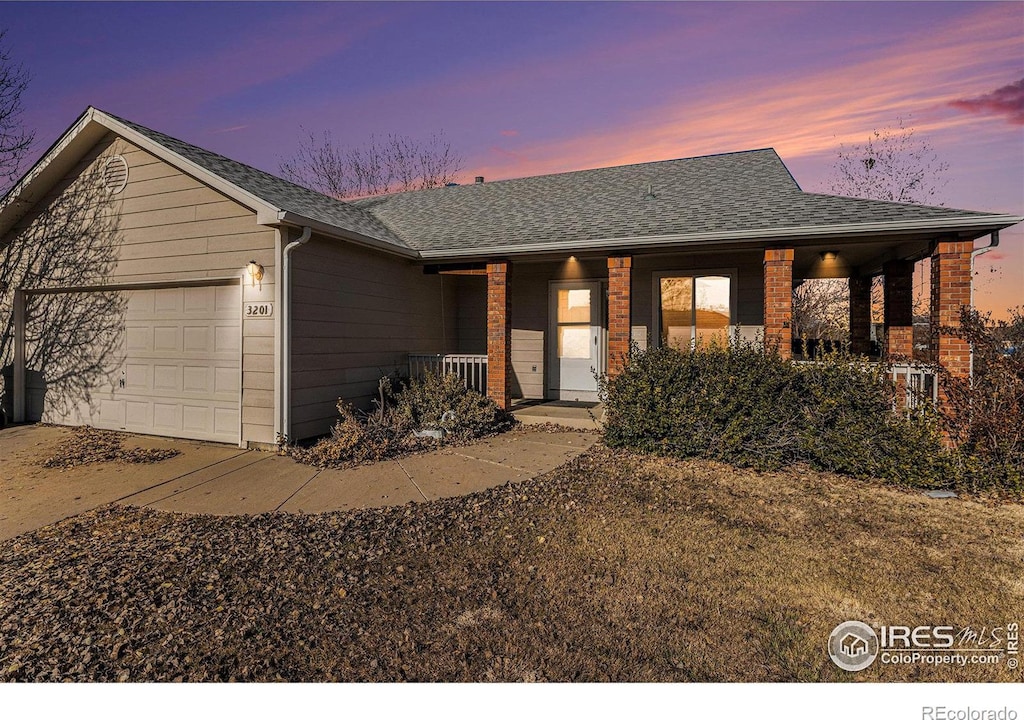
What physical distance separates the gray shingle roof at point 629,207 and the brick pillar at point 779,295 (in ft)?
1.73

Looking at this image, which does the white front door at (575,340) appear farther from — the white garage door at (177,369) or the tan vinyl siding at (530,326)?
the white garage door at (177,369)

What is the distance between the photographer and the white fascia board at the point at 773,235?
20.2 ft

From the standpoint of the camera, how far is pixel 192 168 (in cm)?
684

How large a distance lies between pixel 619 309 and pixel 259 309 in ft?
17.2

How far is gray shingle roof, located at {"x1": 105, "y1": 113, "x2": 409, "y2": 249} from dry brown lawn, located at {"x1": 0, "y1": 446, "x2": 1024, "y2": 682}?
443 centimetres

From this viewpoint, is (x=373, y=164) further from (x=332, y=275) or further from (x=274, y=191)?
(x=332, y=275)

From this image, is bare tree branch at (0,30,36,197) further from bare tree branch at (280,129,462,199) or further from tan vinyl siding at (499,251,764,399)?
bare tree branch at (280,129,462,199)

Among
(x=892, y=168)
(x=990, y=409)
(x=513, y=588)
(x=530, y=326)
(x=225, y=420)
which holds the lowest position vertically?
(x=513, y=588)

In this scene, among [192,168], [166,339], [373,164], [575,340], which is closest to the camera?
[192,168]

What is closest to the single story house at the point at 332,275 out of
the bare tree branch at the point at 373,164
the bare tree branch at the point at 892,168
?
the bare tree branch at the point at 892,168

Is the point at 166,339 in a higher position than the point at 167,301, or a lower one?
lower

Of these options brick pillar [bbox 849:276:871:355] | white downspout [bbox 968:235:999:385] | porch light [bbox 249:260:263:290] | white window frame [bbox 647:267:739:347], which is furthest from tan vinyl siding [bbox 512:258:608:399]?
white downspout [bbox 968:235:999:385]

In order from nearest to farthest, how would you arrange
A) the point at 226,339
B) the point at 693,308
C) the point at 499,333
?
the point at 226,339
the point at 499,333
the point at 693,308

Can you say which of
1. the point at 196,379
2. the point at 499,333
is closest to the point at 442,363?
the point at 499,333
